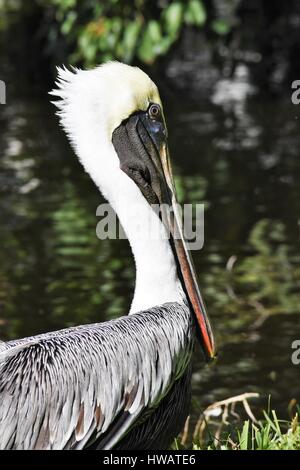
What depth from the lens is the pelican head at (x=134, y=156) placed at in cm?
486

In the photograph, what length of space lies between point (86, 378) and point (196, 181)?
326 inches

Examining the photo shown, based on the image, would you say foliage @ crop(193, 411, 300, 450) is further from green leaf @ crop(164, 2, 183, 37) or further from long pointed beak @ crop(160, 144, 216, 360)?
green leaf @ crop(164, 2, 183, 37)

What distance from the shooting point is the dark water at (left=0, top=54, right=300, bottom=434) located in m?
8.02

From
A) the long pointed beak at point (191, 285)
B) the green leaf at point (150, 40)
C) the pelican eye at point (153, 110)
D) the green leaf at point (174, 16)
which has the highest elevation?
the green leaf at point (174, 16)

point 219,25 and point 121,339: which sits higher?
point 219,25

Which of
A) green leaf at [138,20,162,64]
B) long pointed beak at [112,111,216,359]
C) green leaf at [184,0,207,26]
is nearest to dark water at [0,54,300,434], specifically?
long pointed beak at [112,111,216,359]

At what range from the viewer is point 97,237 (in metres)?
10.6

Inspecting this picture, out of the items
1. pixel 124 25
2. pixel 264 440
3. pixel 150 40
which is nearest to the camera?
pixel 264 440

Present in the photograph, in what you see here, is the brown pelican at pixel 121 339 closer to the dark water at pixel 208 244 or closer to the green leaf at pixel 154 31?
the dark water at pixel 208 244

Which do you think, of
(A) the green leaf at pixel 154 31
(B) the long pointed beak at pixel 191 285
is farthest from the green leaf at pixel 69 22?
(B) the long pointed beak at pixel 191 285

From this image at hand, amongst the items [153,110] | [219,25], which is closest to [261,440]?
[153,110]

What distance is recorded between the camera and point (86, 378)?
14.1ft

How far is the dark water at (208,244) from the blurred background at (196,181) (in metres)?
0.02

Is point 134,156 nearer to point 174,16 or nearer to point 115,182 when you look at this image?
point 115,182
